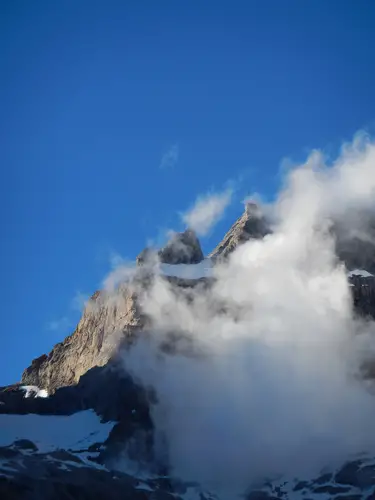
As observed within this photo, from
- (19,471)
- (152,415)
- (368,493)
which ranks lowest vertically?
(368,493)

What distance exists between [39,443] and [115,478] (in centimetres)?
2166

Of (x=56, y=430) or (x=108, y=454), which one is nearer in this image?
(x=108, y=454)

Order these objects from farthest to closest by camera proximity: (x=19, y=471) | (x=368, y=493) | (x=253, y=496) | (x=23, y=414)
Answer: (x=23, y=414), (x=253, y=496), (x=368, y=493), (x=19, y=471)

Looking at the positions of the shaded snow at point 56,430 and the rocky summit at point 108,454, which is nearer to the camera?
the rocky summit at point 108,454

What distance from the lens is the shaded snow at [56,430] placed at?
184 metres

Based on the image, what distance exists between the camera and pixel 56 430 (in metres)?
191

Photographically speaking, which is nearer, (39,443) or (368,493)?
(368,493)

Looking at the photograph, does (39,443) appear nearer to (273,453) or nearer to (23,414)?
(23,414)

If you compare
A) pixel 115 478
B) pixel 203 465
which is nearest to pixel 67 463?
pixel 115 478

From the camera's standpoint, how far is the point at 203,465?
19362cm

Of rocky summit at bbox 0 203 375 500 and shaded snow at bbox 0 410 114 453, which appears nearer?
rocky summit at bbox 0 203 375 500

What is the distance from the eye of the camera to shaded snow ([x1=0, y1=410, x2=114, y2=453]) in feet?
605

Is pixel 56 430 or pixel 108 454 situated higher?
pixel 56 430

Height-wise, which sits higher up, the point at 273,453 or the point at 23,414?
the point at 23,414
